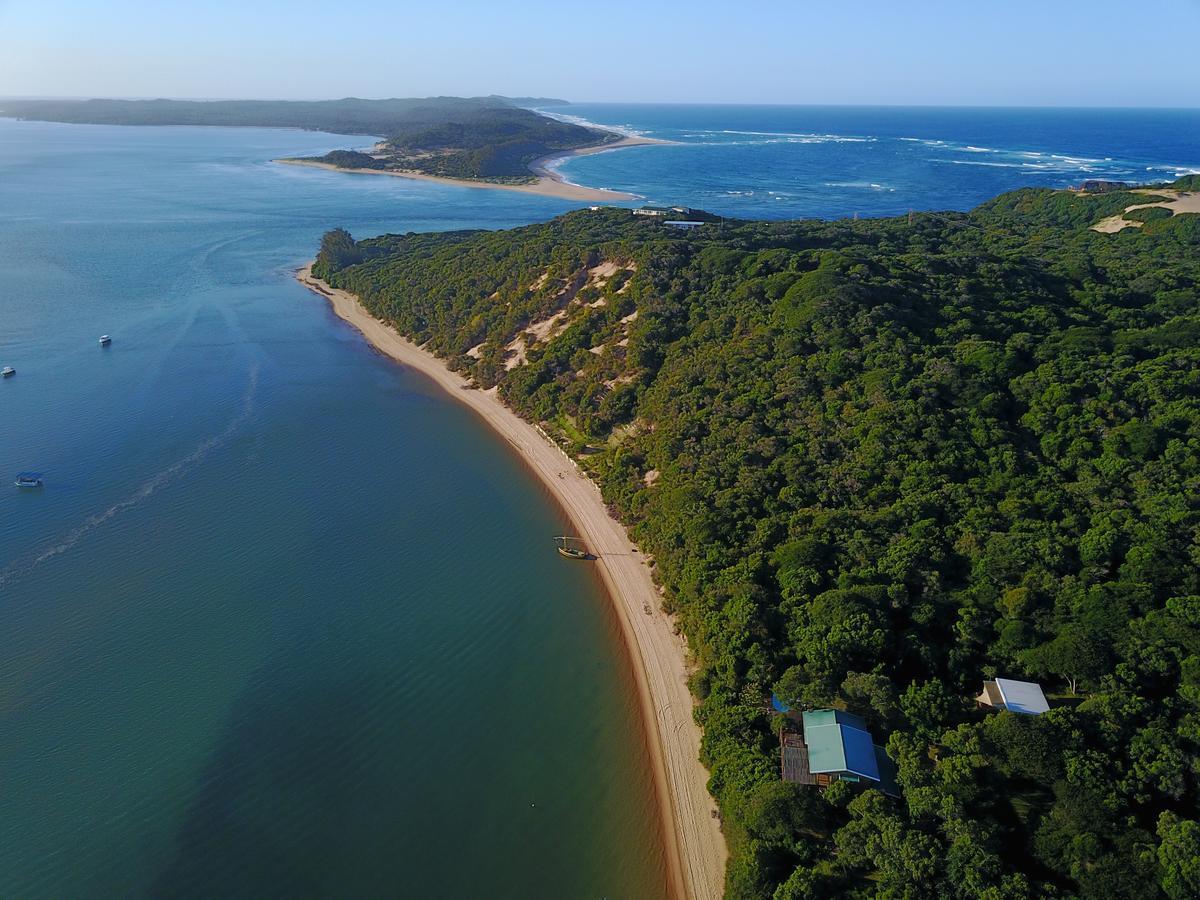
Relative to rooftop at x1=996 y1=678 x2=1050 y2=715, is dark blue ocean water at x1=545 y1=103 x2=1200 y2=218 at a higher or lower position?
higher

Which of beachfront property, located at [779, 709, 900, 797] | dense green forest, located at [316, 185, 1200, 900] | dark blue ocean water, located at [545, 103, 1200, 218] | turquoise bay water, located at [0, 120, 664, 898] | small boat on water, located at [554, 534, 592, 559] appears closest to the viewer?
dense green forest, located at [316, 185, 1200, 900]

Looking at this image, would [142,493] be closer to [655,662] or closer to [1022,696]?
[655,662]

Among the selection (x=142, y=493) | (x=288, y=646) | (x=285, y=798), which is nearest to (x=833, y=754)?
(x=285, y=798)

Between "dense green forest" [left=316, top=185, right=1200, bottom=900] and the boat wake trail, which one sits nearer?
"dense green forest" [left=316, top=185, right=1200, bottom=900]

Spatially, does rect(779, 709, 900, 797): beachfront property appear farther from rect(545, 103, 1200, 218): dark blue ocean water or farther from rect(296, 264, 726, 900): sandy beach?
rect(545, 103, 1200, 218): dark blue ocean water

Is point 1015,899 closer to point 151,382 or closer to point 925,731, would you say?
point 925,731

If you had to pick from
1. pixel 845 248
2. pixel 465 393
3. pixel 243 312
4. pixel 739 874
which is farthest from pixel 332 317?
pixel 739 874

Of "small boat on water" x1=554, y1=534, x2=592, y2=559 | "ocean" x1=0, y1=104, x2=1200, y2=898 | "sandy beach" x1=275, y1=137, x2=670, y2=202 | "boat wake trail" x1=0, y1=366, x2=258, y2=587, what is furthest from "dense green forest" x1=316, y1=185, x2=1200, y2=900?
"sandy beach" x1=275, y1=137, x2=670, y2=202
